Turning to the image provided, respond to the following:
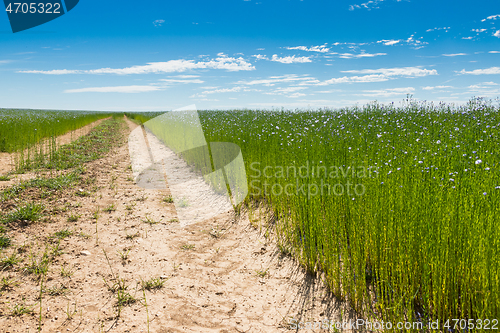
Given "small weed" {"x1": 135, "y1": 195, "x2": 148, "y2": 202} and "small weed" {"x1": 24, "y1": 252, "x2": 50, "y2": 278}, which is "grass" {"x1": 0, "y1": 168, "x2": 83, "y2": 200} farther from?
"small weed" {"x1": 24, "y1": 252, "x2": 50, "y2": 278}

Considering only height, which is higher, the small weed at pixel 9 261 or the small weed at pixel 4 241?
the small weed at pixel 4 241

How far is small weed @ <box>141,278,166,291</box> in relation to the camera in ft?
10.6

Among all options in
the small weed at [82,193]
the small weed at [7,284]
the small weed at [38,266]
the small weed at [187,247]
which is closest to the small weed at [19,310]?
the small weed at [7,284]

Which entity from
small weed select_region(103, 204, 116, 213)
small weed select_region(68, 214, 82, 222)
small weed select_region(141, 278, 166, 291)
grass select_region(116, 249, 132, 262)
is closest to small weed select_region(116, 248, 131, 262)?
grass select_region(116, 249, 132, 262)

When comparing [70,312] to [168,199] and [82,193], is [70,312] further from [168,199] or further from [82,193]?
[82,193]

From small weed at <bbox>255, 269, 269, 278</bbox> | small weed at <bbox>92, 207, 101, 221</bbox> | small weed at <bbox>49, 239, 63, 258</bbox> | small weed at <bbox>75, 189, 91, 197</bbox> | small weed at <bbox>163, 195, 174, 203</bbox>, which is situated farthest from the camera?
small weed at <bbox>163, 195, 174, 203</bbox>

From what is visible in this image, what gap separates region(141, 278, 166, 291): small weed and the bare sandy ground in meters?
0.07

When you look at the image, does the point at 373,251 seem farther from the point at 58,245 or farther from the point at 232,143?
the point at 232,143

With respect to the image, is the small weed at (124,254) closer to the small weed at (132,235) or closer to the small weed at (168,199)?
the small weed at (132,235)

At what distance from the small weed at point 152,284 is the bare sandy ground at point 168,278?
0.07 meters

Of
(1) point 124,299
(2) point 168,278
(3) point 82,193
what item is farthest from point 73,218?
(1) point 124,299

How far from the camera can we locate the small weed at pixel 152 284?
3224 millimetres

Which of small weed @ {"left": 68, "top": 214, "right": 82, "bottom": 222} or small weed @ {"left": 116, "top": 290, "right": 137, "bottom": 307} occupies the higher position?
small weed @ {"left": 68, "top": 214, "right": 82, "bottom": 222}

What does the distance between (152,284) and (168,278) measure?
0.23 metres
